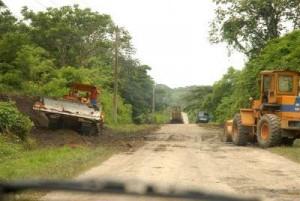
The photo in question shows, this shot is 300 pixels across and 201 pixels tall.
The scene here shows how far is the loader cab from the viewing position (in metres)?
19.1

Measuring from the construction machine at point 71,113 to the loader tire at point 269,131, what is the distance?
279 inches

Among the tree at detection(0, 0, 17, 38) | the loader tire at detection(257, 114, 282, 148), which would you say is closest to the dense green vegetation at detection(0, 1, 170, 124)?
the tree at detection(0, 0, 17, 38)

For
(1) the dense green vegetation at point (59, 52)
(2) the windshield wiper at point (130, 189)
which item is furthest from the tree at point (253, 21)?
(2) the windshield wiper at point (130, 189)

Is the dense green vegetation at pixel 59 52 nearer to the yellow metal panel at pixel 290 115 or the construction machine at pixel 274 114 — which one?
the construction machine at pixel 274 114

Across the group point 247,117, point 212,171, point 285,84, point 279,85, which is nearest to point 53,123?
point 247,117

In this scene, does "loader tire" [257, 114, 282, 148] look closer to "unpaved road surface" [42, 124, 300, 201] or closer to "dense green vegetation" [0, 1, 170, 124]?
"unpaved road surface" [42, 124, 300, 201]

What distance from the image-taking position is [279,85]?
63.1ft

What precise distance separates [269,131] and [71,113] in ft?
27.4

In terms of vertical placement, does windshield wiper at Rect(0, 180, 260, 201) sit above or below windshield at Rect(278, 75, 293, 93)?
below

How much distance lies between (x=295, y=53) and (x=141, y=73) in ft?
120

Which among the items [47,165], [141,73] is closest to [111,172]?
[47,165]

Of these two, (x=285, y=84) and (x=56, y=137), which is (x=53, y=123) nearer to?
(x=56, y=137)

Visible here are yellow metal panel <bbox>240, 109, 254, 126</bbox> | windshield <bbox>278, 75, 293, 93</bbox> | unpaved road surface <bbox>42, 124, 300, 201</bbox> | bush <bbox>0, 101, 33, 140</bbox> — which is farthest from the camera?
yellow metal panel <bbox>240, 109, 254, 126</bbox>

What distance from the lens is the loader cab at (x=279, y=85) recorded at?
1911cm
